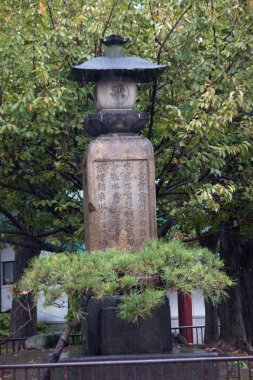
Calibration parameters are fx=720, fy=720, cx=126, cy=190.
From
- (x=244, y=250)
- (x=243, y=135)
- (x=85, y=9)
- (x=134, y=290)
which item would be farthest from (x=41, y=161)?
(x=244, y=250)

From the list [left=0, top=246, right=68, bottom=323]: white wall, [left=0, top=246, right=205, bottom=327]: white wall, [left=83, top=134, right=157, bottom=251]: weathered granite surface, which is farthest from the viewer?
[left=0, top=246, right=205, bottom=327]: white wall

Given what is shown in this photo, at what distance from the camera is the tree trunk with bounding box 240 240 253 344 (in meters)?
18.3

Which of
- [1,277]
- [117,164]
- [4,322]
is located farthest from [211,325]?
[1,277]

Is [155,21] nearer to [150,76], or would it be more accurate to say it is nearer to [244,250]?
[150,76]

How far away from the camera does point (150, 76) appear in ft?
33.0

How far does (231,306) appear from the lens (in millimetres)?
16828

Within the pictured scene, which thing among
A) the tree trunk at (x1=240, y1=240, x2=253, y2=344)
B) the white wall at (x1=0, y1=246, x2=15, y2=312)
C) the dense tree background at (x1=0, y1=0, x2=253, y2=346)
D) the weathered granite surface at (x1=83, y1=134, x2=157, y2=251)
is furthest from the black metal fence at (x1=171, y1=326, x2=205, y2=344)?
the white wall at (x1=0, y1=246, x2=15, y2=312)

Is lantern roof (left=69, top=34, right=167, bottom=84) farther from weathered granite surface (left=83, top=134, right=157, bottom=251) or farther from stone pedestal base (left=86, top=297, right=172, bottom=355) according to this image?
stone pedestal base (left=86, top=297, right=172, bottom=355)

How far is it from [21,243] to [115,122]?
4767 millimetres

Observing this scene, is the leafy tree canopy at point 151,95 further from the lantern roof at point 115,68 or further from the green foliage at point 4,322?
the green foliage at point 4,322

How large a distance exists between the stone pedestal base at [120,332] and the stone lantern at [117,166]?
1.03 m

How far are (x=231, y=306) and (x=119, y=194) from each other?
8224 mm

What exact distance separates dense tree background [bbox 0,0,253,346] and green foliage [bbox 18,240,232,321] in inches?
123

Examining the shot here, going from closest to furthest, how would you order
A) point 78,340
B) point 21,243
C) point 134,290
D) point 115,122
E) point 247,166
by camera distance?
point 134,290
point 115,122
point 247,166
point 21,243
point 78,340
